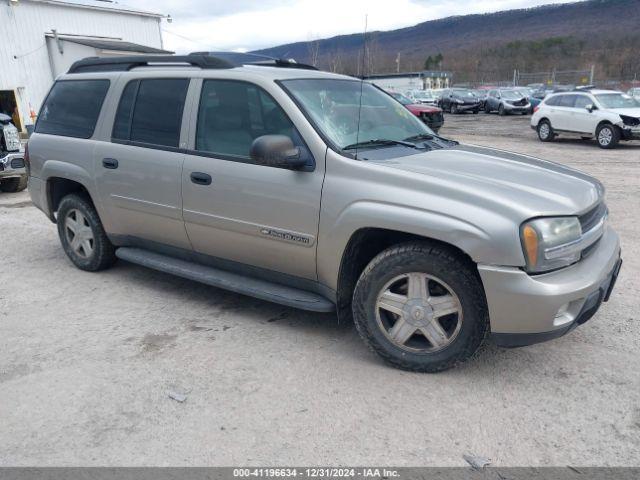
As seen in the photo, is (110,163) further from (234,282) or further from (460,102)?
(460,102)

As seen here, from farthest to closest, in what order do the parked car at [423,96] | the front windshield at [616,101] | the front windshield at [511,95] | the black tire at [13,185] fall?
1. the parked car at [423,96]
2. the front windshield at [511,95]
3. the front windshield at [616,101]
4. the black tire at [13,185]

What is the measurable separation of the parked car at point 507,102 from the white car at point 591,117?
43.3 ft

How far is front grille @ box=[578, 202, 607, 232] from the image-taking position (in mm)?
3197

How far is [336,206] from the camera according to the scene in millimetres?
3400

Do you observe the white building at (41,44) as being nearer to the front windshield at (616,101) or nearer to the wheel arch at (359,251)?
the front windshield at (616,101)

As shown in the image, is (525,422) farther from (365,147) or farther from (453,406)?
(365,147)

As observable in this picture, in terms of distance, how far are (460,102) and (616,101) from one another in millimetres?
18736

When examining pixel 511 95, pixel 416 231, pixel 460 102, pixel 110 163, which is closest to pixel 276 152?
pixel 416 231

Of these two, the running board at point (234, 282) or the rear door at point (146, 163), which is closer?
the running board at point (234, 282)

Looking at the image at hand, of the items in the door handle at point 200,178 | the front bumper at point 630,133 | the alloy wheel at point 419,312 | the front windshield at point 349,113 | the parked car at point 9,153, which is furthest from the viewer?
the front bumper at point 630,133

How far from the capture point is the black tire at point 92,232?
5051 millimetres

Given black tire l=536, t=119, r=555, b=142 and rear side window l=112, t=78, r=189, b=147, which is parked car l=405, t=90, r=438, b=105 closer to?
black tire l=536, t=119, r=555, b=142

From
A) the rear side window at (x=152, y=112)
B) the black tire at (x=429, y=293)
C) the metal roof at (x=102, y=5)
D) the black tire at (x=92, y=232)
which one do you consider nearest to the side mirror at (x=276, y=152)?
the black tire at (x=429, y=293)

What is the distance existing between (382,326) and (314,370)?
508mm
